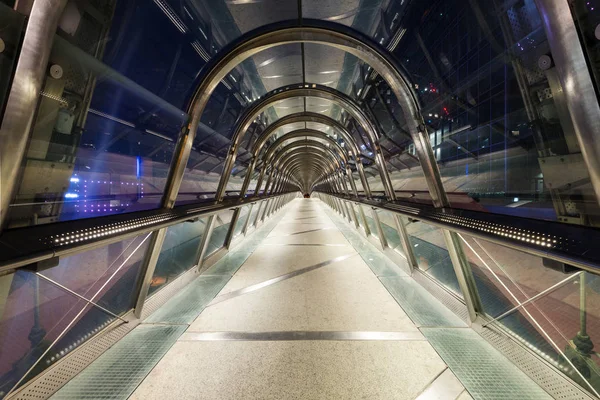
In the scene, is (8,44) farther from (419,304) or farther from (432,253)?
(432,253)

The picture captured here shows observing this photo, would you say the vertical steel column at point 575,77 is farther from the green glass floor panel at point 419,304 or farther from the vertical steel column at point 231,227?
the vertical steel column at point 231,227

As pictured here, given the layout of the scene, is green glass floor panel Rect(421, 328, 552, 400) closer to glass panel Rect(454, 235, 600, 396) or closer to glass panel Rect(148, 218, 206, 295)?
glass panel Rect(454, 235, 600, 396)

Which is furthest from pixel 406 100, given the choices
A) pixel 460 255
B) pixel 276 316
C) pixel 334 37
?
pixel 276 316

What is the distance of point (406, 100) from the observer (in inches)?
134

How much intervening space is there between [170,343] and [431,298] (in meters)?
3.12

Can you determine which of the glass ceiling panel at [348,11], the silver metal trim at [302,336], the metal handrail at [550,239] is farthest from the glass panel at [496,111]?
the silver metal trim at [302,336]

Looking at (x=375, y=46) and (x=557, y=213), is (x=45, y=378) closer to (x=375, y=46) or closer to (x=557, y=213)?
(x=557, y=213)

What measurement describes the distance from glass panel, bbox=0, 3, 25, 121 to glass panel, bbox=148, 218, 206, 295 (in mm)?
1861

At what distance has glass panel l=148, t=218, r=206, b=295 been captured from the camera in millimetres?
3220

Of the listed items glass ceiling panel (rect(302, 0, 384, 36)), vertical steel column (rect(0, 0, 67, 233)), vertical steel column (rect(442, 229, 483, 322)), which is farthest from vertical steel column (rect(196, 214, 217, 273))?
vertical steel column (rect(442, 229, 483, 322))

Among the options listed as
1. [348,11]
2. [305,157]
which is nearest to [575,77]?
[348,11]

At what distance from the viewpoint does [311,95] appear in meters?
5.51

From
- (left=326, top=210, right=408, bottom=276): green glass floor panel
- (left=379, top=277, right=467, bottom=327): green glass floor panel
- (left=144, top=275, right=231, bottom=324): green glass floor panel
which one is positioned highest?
(left=379, top=277, right=467, bottom=327): green glass floor panel

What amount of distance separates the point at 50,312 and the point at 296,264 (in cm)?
346
